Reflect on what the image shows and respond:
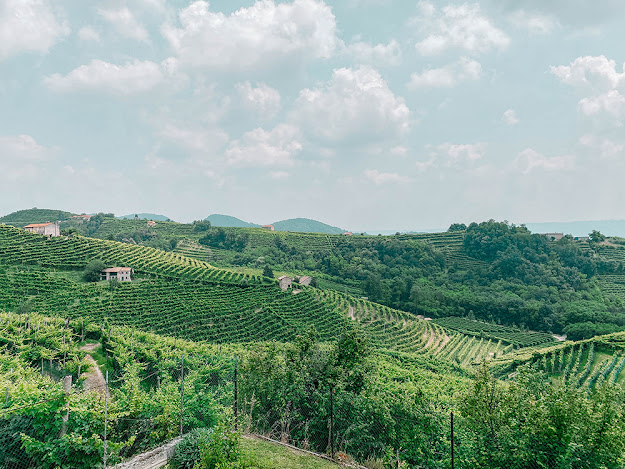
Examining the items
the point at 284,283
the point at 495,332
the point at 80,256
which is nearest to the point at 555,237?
the point at 495,332

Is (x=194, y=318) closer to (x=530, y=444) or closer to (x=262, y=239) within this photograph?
(x=530, y=444)

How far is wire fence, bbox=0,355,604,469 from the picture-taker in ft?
19.7

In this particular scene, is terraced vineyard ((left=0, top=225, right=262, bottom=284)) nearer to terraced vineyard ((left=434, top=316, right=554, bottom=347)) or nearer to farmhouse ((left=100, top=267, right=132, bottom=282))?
farmhouse ((left=100, top=267, right=132, bottom=282))

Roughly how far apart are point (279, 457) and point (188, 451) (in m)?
1.90

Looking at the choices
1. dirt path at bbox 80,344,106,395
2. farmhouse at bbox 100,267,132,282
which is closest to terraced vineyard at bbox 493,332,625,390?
dirt path at bbox 80,344,106,395

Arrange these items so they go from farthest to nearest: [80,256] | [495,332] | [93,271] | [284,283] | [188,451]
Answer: [495,332]
[284,283]
[80,256]
[93,271]
[188,451]

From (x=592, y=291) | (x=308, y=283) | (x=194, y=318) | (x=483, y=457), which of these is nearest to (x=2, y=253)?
(x=194, y=318)

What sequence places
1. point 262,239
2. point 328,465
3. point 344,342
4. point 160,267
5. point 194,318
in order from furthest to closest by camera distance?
point 262,239 < point 160,267 < point 194,318 < point 344,342 < point 328,465

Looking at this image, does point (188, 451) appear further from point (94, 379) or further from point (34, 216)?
point (34, 216)

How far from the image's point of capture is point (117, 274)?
42719 millimetres

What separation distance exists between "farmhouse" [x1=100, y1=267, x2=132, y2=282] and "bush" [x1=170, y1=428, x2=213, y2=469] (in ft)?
134

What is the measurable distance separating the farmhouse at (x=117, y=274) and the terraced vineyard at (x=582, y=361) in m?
44.2

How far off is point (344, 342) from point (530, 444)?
5.13 m

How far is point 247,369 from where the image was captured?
1038cm
